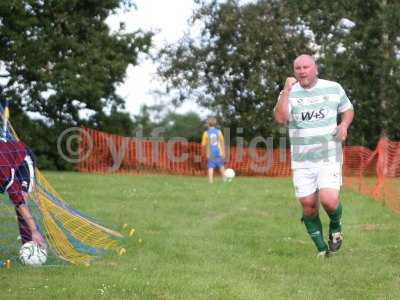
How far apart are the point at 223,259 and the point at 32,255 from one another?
6.04 feet

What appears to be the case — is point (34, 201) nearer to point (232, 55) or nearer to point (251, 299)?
point (251, 299)

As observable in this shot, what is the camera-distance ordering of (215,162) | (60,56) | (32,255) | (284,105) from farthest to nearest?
(60,56), (215,162), (284,105), (32,255)

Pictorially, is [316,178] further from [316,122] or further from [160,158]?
[160,158]

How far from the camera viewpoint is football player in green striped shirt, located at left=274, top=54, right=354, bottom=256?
6.85 metres

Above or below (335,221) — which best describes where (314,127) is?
above

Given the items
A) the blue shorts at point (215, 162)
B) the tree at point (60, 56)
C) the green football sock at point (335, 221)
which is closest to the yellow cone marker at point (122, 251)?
the green football sock at point (335, 221)

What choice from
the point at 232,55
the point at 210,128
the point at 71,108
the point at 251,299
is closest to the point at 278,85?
the point at 232,55

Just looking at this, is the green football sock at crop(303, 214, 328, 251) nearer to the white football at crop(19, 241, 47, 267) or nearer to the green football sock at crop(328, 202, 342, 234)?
the green football sock at crop(328, 202, 342, 234)

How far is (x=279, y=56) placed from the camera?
29109mm

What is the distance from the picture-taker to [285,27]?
29.4m

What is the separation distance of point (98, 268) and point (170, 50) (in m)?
25.6

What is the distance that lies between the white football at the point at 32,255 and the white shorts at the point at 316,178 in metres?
2.59

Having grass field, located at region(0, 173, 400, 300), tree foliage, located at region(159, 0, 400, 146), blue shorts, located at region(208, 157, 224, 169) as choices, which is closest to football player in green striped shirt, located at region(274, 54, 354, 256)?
grass field, located at region(0, 173, 400, 300)

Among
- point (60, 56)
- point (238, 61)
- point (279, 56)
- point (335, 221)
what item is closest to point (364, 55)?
point (279, 56)
